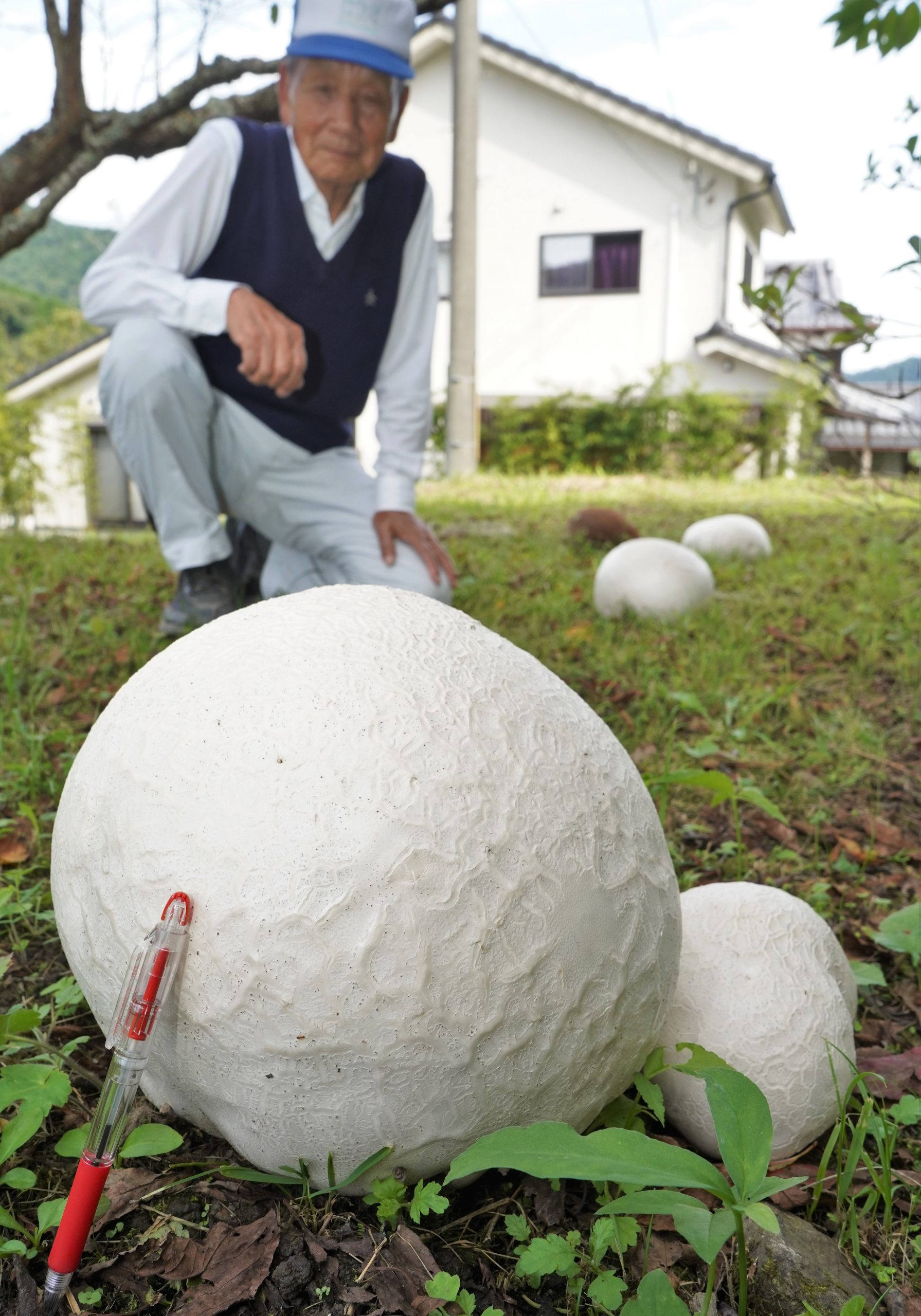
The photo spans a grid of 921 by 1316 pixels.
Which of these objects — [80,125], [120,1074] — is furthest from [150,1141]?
[80,125]

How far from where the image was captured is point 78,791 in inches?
66.5

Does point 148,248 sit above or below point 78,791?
above

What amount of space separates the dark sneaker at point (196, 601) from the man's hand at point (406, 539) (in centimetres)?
69

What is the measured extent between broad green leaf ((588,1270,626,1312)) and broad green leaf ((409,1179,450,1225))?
231mm

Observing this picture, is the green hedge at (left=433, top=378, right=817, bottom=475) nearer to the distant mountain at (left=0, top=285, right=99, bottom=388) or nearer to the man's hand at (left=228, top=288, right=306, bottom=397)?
the man's hand at (left=228, top=288, right=306, bottom=397)

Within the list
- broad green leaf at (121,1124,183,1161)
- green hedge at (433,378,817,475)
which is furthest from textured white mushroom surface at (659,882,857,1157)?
green hedge at (433,378,817,475)

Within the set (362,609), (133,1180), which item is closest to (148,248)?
(362,609)

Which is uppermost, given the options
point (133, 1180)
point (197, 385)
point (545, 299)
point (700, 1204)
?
point (545, 299)

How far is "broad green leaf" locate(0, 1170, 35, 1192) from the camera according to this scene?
1492 millimetres

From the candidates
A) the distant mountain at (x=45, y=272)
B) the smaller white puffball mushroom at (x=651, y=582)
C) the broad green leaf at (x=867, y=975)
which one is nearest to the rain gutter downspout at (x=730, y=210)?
the smaller white puffball mushroom at (x=651, y=582)

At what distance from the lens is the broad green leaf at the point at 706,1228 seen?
117 centimetres

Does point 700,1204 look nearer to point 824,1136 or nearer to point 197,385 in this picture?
point 824,1136

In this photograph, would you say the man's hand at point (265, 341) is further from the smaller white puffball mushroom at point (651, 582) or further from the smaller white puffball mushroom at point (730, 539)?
the smaller white puffball mushroom at point (730, 539)

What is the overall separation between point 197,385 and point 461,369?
9921 mm
